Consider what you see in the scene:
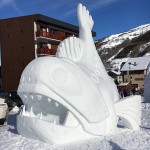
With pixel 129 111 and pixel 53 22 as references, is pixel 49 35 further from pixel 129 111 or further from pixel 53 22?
pixel 129 111

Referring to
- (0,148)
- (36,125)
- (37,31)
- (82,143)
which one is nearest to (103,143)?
(82,143)

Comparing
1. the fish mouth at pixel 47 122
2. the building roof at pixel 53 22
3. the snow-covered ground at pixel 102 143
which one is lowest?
the snow-covered ground at pixel 102 143

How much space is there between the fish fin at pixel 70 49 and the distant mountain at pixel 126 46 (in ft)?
392

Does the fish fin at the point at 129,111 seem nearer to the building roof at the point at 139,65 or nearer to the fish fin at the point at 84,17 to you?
the fish fin at the point at 84,17

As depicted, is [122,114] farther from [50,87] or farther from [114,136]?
[50,87]

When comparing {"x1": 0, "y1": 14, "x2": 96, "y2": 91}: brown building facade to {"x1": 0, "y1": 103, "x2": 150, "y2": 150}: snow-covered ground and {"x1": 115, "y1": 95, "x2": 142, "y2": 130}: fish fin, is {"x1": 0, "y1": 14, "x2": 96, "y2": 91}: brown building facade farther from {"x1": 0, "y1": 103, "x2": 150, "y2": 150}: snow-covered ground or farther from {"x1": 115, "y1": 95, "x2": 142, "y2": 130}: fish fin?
{"x1": 0, "y1": 103, "x2": 150, "y2": 150}: snow-covered ground

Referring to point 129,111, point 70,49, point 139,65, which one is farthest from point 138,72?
point 129,111

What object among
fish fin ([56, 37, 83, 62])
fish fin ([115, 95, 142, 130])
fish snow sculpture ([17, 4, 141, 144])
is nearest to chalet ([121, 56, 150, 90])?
fish fin ([56, 37, 83, 62])

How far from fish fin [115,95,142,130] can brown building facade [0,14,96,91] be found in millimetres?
29718

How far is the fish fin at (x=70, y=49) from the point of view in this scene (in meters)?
8.80

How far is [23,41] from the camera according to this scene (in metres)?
38.8

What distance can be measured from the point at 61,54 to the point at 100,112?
2193 millimetres

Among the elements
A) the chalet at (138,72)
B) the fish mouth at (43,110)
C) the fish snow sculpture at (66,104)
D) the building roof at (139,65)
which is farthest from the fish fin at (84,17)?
the chalet at (138,72)

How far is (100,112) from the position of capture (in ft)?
24.2
